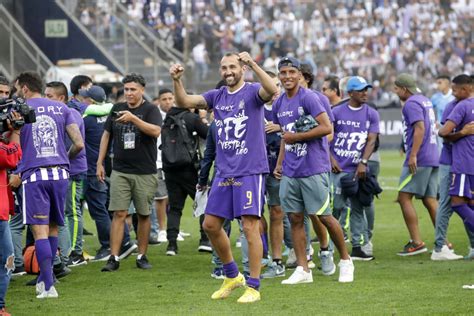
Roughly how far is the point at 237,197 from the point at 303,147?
4.16ft

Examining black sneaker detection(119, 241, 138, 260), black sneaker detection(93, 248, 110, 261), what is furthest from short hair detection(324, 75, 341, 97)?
black sneaker detection(93, 248, 110, 261)

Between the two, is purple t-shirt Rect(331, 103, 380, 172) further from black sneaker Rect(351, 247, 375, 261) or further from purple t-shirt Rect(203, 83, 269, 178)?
purple t-shirt Rect(203, 83, 269, 178)

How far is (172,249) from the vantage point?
1362 cm

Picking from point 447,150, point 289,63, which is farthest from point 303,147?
point 447,150

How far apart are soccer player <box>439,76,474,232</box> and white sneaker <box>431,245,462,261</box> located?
1.78ft

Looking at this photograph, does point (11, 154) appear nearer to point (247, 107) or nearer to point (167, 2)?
point (247, 107)

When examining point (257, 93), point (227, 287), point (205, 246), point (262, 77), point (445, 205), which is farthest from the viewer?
point (205, 246)

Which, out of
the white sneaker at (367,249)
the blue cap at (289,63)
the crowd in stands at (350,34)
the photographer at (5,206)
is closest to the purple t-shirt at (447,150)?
the white sneaker at (367,249)

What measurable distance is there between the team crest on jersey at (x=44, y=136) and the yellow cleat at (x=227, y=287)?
2076mm

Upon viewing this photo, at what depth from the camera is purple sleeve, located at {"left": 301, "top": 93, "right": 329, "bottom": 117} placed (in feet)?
34.8

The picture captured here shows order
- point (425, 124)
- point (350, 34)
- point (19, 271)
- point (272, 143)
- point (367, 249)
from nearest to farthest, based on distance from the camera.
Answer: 1. point (272, 143)
2. point (19, 271)
3. point (367, 249)
4. point (425, 124)
5. point (350, 34)

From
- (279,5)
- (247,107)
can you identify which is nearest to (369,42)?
(279,5)

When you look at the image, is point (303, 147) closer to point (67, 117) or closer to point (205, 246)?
point (67, 117)

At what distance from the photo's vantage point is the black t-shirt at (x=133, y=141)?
1205cm
